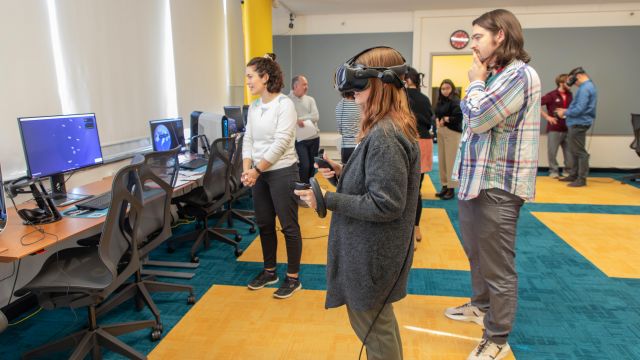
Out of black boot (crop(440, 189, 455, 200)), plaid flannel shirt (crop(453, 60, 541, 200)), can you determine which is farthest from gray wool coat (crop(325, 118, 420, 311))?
black boot (crop(440, 189, 455, 200))

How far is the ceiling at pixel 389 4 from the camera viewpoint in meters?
6.65

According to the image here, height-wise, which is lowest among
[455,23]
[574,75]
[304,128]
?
[304,128]

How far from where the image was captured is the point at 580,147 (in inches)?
239

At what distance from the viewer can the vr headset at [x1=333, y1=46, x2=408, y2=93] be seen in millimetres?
1228

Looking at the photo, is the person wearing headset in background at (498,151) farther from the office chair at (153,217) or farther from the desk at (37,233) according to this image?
the desk at (37,233)

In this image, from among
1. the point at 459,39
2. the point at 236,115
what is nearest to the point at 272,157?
the point at 236,115

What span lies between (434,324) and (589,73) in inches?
260

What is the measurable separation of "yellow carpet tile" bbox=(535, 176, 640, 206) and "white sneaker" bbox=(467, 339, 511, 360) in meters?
3.70

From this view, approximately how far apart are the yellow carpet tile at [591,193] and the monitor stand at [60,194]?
500cm

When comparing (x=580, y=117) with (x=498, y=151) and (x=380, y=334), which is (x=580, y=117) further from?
(x=380, y=334)

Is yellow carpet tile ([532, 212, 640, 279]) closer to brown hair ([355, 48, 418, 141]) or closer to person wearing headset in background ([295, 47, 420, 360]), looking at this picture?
person wearing headset in background ([295, 47, 420, 360])

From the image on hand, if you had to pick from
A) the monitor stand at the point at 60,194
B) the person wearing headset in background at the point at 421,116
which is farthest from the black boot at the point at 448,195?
the monitor stand at the point at 60,194

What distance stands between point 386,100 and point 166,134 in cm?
304

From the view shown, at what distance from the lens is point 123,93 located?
3.67 metres
